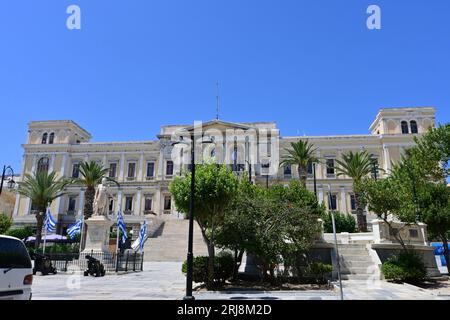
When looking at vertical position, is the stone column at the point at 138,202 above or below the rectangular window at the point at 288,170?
below

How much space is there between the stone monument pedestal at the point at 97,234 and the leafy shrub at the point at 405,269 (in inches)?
643

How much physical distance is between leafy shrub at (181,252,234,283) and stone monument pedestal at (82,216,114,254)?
A: 983cm

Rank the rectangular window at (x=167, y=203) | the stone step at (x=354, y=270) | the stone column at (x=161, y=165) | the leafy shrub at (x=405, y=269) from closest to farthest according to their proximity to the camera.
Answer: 1. the leafy shrub at (x=405, y=269)
2. the stone step at (x=354, y=270)
3. the rectangular window at (x=167, y=203)
4. the stone column at (x=161, y=165)

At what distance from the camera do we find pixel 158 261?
33.9 m

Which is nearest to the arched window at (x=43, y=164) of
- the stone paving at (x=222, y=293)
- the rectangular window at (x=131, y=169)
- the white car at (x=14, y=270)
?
the rectangular window at (x=131, y=169)

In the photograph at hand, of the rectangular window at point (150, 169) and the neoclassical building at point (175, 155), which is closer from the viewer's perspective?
the neoclassical building at point (175, 155)

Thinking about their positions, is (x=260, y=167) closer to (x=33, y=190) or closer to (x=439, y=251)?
(x=439, y=251)

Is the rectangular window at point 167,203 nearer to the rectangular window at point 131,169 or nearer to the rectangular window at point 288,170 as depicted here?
the rectangular window at point 131,169

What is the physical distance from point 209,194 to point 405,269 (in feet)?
31.3

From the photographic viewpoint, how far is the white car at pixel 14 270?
23.1 feet

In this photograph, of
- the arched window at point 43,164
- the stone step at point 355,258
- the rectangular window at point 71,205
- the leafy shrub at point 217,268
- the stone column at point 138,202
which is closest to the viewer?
the leafy shrub at point 217,268
